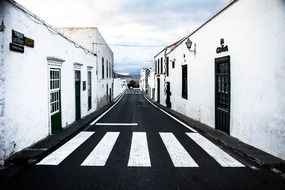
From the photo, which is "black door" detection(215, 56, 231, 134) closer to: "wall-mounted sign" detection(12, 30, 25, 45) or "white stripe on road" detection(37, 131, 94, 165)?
"white stripe on road" detection(37, 131, 94, 165)

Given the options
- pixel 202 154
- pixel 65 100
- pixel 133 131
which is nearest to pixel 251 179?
pixel 202 154

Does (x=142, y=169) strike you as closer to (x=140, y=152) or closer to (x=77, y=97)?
(x=140, y=152)

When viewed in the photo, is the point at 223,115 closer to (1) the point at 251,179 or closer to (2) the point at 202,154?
(2) the point at 202,154

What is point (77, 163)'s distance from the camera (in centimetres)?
611

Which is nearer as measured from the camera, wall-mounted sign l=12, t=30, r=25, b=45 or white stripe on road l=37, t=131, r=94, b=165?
white stripe on road l=37, t=131, r=94, b=165

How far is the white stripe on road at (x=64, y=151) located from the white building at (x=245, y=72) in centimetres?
507

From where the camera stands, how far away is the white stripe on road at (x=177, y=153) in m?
6.18

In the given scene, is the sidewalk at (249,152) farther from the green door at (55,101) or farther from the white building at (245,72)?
the green door at (55,101)

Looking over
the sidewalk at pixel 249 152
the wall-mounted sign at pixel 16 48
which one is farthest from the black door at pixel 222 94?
the wall-mounted sign at pixel 16 48

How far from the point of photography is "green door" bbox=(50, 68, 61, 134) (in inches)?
391

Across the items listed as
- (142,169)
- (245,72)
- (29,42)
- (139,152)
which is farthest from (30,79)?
(245,72)

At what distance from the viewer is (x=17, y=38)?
6633mm

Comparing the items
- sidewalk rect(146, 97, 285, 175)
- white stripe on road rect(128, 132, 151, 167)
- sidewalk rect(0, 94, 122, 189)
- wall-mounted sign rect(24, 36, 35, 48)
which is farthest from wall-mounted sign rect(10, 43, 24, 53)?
sidewalk rect(146, 97, 285, 175)

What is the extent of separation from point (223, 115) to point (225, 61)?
203 centimetres
